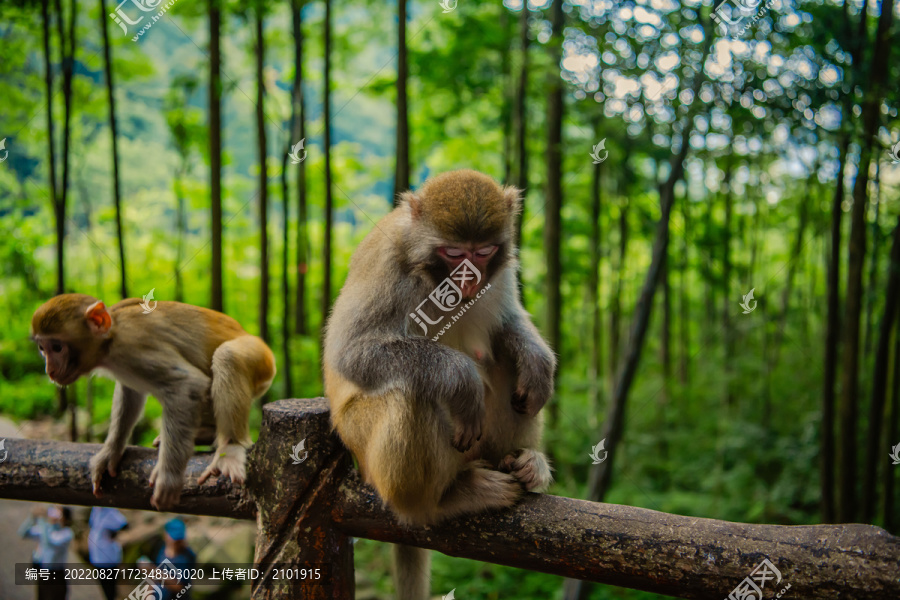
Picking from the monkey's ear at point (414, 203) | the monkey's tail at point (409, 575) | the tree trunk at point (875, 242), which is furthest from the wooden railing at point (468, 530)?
the tree trunk at point (875, 242)

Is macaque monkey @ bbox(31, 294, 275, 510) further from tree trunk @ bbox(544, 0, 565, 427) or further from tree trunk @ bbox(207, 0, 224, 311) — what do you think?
tree trunk @ bbox(544, 0, 565, 427)

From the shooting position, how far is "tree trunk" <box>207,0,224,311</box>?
5758 mm

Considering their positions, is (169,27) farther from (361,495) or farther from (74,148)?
(361,495)

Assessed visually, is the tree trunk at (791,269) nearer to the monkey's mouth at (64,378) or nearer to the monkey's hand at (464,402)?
the monkey's hand at (464,402)

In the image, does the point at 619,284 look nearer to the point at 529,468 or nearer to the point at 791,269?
the point at 791,269

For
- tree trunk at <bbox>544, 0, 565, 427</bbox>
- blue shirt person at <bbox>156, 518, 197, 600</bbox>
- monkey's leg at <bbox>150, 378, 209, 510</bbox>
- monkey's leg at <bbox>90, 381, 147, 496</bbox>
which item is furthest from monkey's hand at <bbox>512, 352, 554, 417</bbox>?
tree trunk at <bbox>544, 0, 565, 427</bbox>

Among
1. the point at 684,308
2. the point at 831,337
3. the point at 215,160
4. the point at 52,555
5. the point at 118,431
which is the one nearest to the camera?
the point at 118,431

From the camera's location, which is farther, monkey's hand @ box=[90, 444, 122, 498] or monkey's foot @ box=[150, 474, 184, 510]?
monkey's hand @ box=[90, 444, 122, 498]

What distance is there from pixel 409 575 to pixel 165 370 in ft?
6.04

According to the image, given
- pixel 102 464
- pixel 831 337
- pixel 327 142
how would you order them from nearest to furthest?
pixel 102 464, pixel 831 337, pixel 327 142

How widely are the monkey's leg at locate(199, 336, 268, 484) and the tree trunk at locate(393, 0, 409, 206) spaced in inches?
108

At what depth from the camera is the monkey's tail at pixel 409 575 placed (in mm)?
2994

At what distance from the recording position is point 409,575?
2998mm

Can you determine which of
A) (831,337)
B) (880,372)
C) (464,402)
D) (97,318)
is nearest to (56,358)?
(97,318)
